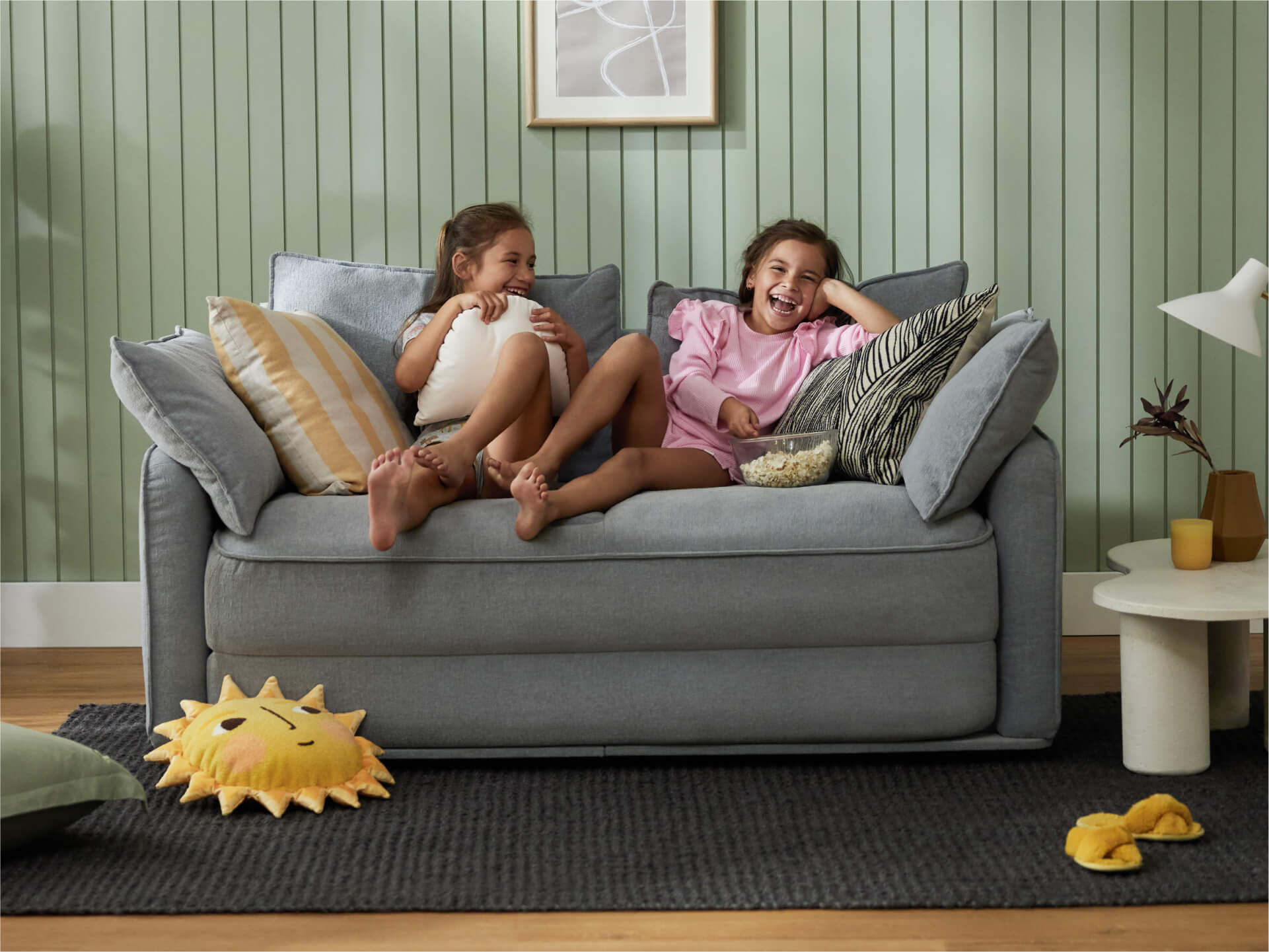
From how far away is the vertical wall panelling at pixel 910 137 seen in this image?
264 centimetres

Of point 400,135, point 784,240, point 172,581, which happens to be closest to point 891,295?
point 784,240

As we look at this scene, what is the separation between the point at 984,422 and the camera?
166cm

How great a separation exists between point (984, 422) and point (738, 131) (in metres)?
1.31

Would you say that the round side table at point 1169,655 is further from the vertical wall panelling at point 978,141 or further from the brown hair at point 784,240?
the vertical wall panelling at point 978,141

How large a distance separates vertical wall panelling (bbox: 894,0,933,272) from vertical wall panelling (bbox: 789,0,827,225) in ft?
0.20

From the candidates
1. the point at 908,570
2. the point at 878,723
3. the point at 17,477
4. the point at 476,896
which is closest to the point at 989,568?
the point at 908,570

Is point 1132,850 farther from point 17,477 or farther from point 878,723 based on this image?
point 17,477

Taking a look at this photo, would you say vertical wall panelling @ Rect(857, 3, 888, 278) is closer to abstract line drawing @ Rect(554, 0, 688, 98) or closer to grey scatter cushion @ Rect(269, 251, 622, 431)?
abstract line drawing @ Rect(554, 0, 688, 98)

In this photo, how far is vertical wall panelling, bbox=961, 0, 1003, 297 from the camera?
8.66 feet

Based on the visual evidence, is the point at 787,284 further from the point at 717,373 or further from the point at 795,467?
the point at 795,467

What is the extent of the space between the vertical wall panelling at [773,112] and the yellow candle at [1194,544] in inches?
50.8

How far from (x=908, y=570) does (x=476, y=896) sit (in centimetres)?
81

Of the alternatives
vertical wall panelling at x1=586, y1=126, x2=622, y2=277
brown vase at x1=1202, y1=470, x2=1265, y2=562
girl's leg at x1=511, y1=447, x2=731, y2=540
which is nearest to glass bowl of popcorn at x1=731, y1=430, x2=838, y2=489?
girl's leg at x1=511, y1=447, x2=731, y2=540

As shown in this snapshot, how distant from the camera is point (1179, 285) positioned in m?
2.67
